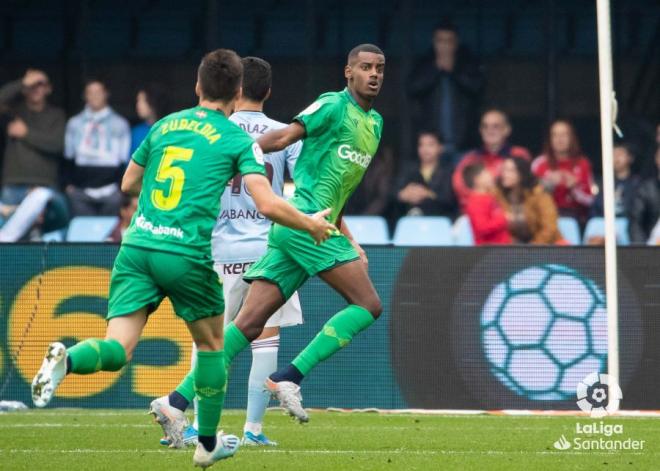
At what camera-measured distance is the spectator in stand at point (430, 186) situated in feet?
47.7

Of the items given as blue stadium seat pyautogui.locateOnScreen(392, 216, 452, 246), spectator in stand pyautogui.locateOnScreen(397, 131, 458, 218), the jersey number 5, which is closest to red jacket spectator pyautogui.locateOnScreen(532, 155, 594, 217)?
spectator in stand pyautogui.locateOnScreen(397, 131, 458, 218)

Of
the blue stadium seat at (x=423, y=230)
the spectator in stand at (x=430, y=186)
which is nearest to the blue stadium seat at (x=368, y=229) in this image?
the blue stadium seat at (x=423, y=230)

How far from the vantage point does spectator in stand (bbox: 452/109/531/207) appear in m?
14.4

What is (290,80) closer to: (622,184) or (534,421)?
(622,184)

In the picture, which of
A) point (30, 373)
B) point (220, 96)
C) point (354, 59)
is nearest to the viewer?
point (220, 96)

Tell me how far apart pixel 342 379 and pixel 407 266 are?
1062mm

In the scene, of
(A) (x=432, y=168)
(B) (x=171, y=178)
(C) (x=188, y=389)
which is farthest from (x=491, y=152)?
(B) (x=171, y=178)

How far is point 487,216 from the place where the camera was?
13.8m

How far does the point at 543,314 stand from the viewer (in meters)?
11.2

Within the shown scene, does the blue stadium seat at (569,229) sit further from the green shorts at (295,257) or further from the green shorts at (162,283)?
the green shorts at (162,283)

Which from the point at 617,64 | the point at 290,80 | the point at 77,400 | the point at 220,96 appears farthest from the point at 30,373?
the point at 617,64

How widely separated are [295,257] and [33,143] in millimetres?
7847

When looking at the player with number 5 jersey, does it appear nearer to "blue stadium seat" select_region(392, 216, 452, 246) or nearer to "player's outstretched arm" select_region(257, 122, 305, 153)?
"player's outstretched arm" select_region(257, 122, 305, 153)

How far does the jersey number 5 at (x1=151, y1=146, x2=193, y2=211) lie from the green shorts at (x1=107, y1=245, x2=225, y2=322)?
24cm
